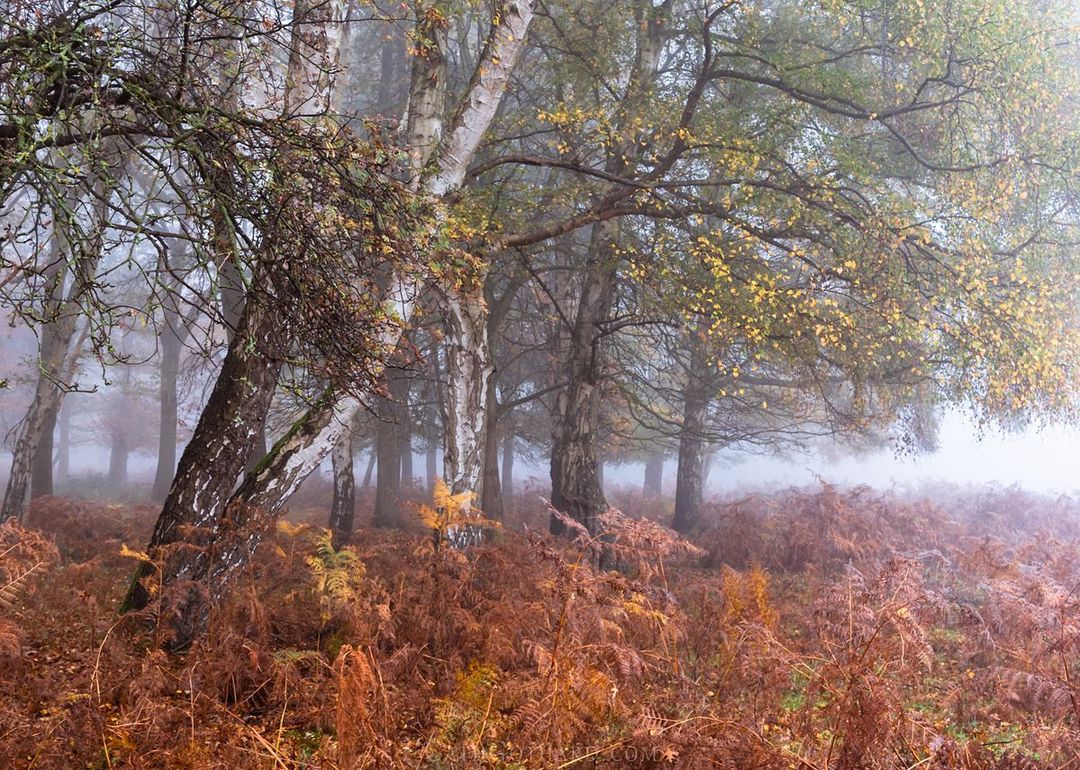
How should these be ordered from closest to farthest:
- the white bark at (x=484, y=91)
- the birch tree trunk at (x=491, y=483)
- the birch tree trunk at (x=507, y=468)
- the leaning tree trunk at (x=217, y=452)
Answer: the leaning tree trunk at (x=217, y=452)
the white bark at (x=484, y=91)
the birch tree trunk at (x=491, y=483)
the birch tree trunk at (x=507, y=468)

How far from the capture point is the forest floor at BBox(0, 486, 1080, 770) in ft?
12.4

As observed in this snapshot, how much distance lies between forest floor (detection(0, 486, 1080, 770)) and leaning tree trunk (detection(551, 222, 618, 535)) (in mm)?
4317

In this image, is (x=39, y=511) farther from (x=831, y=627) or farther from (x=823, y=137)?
(x=823, y=137)

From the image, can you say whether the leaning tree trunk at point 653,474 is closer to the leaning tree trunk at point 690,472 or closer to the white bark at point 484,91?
the leaning tree trunk at point 690,472

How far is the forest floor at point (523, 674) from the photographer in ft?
12.4

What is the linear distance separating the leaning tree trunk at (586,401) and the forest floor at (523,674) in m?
4.32

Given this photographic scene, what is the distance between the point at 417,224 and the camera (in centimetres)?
566

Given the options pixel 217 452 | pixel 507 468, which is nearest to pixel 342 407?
pixel 217 452

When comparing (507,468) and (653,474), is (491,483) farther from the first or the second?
(653,474)

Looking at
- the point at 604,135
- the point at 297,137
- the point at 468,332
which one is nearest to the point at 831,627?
the point at 297,137

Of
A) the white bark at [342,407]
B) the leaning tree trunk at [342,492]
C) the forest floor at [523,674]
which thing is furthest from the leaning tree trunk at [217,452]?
the leaning tree trunk at [342,492]

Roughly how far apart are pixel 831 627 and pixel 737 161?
21.1 ft

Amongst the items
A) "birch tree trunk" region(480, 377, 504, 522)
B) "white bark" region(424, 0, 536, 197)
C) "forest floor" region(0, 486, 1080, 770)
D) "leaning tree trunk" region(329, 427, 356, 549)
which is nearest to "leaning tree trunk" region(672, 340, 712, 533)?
"birch tree trunk" region(480, 377, 504, 522)

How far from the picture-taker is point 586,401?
12.2 meters
